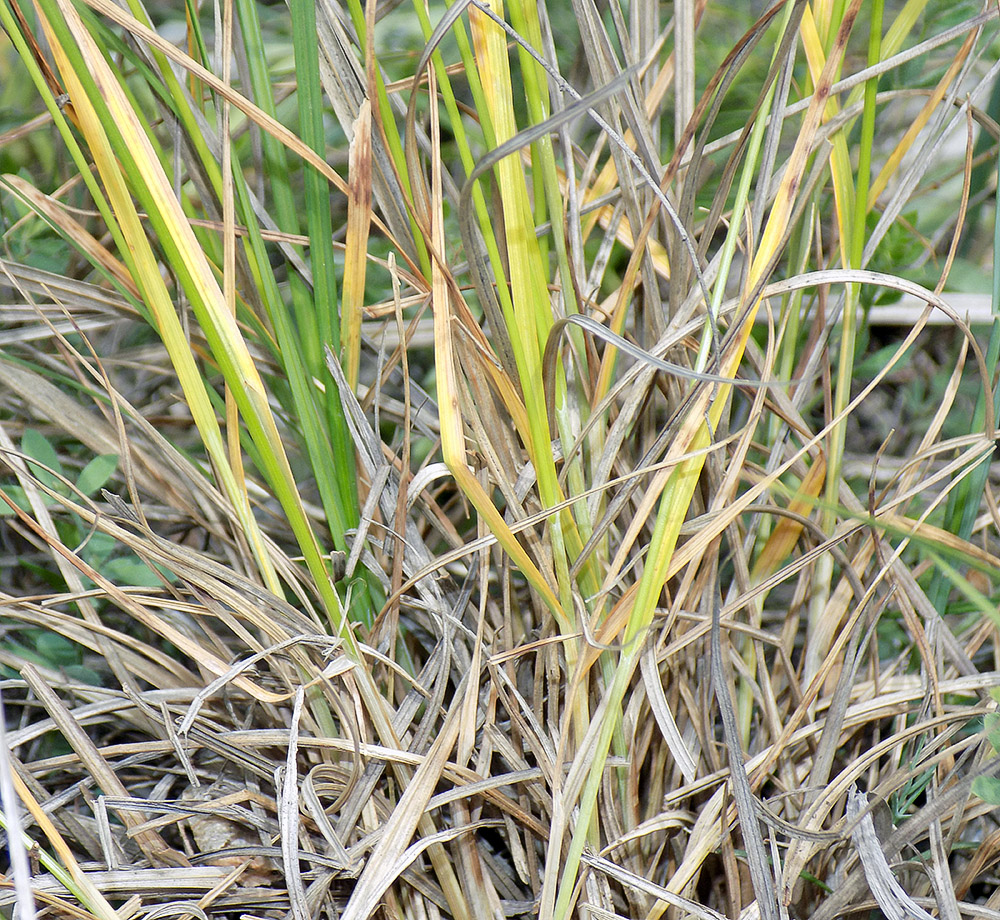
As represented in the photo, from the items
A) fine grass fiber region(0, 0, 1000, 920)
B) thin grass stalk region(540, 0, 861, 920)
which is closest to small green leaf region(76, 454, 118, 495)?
fine grass fiber region(0, 0, 1000, 920)

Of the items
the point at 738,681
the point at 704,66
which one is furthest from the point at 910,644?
the point at 704,66

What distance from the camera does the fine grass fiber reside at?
0.49 metres

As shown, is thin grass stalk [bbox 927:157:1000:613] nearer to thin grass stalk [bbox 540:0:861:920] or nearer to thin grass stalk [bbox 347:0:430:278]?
thin grass stalk [bbox 540:0:861:920]

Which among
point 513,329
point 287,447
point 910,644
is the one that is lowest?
point 910,644

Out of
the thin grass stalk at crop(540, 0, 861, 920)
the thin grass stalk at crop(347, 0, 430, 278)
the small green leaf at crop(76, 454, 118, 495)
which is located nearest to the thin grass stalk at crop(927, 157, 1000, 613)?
the thin grass stalk at crop(540, 0, 861, 920)

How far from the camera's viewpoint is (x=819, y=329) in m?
0.63

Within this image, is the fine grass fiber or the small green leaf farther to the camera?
the small green leaf

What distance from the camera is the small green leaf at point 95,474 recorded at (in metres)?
0.65

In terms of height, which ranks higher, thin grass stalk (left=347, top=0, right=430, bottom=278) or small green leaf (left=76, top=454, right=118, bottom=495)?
thin grass stalk (left=347, top=0, right=430, bottom=278)

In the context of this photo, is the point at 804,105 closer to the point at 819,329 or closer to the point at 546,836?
the point at 819,329

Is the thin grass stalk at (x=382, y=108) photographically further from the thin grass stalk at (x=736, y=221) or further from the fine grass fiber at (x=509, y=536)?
the thin grass stalk at (x=736, y=221)

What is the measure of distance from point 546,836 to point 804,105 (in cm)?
51

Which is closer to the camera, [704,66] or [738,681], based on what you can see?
[738,681]

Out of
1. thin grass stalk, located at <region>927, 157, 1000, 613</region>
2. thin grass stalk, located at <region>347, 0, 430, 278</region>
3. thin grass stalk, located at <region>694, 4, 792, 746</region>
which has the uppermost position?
thin grass stalk, located at <region>347, 0, 430, 278</region>
